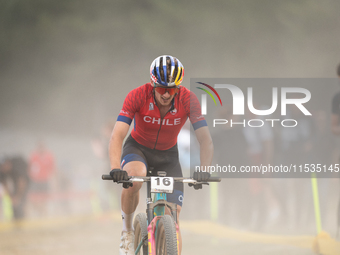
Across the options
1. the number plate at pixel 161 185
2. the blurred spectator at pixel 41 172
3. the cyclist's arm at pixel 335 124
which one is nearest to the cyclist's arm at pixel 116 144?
the number plate at pixel 161 185

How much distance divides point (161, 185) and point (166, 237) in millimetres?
288

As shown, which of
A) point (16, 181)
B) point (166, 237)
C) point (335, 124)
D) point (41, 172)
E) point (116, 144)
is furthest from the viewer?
point (41, 172)

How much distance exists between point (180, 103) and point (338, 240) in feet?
12.3

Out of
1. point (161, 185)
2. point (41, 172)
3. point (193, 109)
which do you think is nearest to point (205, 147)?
point (193, 109)

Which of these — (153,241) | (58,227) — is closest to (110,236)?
(58,227)

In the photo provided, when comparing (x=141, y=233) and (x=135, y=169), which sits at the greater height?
(x=135, y=169)

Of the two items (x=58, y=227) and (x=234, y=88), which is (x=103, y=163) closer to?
(x=58, y=227)

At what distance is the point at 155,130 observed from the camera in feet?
8.93

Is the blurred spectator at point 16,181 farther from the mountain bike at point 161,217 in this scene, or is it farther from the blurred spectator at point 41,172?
the mountain bike at point 161,217

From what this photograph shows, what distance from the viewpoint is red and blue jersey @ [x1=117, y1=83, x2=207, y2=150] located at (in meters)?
2.55

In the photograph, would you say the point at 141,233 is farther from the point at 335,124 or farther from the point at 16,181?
the point at 16,181

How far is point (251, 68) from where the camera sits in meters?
6.10

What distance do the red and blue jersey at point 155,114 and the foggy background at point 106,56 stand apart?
3594mm

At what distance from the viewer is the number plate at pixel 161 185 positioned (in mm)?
2078
